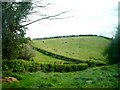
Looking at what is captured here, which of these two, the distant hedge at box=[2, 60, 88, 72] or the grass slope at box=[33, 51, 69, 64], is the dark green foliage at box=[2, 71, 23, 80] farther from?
the grass slope at box=[33, 51, 69, 64]

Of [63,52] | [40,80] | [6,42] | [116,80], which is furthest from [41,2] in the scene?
[63,52]

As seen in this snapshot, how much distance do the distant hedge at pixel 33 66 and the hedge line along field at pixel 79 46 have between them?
2.09 ft

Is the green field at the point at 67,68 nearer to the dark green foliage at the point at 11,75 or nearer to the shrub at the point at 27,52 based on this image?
the dark green foliage at the point at 11,75

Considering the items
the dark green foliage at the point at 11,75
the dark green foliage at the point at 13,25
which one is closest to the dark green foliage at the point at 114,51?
the dark green foliage at the point at 13,25

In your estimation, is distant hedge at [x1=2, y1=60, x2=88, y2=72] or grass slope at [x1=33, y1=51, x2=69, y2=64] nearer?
distant hedge at [x1=2, y1=60, x2=88, y2=72]

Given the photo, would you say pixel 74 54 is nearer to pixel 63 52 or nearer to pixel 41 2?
pixel 63 52

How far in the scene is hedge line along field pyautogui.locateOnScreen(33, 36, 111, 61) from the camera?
59.6ft

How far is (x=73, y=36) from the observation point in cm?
1817

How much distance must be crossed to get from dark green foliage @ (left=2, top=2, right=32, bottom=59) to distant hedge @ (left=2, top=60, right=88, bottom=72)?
1.50m

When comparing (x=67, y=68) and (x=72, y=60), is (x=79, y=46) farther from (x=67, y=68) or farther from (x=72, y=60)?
(x=67, y=68)

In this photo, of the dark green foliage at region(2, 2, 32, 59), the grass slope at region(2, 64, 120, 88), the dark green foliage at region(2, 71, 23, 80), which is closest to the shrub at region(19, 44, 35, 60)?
the dark green foliage at region(2, 2, 32, 59)

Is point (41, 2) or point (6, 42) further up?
point (41, 2)

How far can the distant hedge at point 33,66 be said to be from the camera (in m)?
16.4

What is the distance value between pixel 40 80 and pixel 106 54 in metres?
7.19
